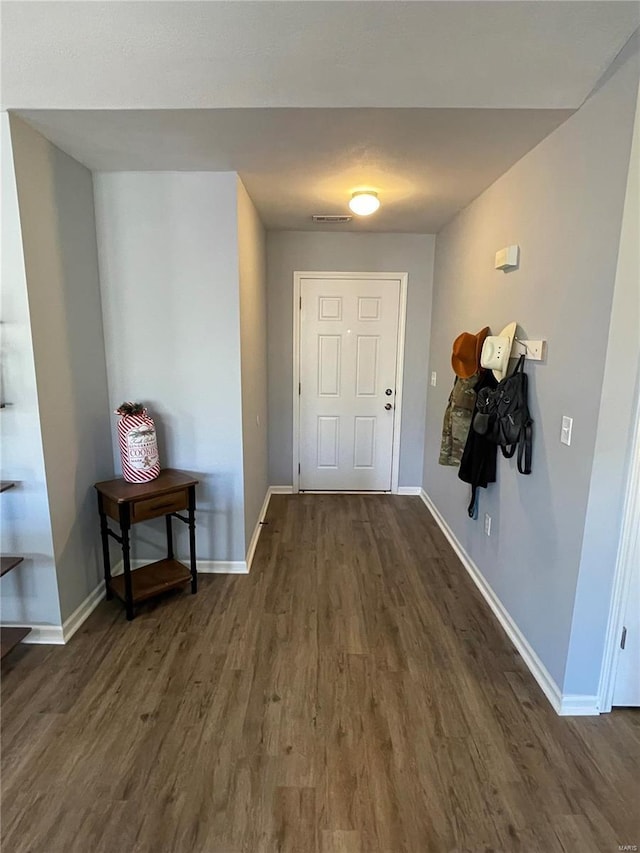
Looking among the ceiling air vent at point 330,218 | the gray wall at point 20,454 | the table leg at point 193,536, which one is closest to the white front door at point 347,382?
the ceiling air vent at point 330,218

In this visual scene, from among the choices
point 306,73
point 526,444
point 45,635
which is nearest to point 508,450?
point 526,444

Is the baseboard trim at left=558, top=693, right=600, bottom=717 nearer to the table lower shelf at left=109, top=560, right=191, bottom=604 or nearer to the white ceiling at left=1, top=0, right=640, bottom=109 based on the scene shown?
the table lower shelf at left=109, top=560, right=191, bottom=604

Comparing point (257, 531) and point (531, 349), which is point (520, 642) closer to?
point (531, 349)

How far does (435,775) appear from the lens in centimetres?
157

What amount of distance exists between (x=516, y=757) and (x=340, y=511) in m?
2.41

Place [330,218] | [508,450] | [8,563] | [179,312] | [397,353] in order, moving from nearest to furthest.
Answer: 1. [8,563]
2. [508,450]
3. [179,312]
4. [330,218]
5. [397,353]

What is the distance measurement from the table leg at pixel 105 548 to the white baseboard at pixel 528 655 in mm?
2196

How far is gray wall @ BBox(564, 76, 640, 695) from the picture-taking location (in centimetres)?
147

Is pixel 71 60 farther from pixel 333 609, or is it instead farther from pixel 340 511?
pixel 340 511

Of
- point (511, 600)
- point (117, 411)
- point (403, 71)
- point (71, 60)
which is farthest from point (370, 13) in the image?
point (511, 600)

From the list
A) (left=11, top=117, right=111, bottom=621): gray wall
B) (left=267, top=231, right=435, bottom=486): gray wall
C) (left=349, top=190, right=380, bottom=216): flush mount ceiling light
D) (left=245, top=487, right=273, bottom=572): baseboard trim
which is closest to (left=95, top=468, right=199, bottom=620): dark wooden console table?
(left=11, top=117, right=111, bottom=621): gray wall

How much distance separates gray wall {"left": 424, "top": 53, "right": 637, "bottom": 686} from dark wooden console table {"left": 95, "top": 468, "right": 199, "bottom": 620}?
1.76 meters

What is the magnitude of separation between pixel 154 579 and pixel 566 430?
2.28 meters

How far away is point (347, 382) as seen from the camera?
4160mm
